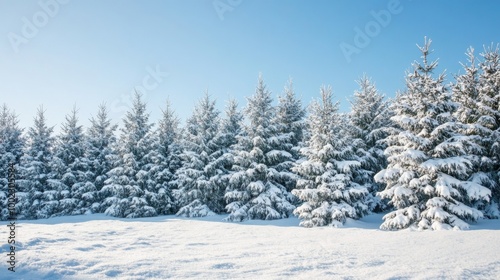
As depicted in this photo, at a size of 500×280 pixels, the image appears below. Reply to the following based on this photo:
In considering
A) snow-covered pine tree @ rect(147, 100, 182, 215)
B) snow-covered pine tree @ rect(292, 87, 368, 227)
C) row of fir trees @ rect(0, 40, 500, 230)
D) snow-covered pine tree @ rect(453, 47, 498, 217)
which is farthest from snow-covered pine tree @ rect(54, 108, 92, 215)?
snow-covered pine tree @ rect(453, 47, 498, 217)

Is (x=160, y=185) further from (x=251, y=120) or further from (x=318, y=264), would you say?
(x=318, y=264)

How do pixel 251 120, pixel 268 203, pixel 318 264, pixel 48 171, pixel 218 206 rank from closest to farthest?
pixel 318 264 < pixel 268 203 < pixel 251 120 < pixel 218 206 < pixel 48 171

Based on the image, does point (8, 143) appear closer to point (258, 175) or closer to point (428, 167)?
point (258, 175)

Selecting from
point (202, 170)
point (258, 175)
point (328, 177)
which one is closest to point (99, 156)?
point (202, 170)

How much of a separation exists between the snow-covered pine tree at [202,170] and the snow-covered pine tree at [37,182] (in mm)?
13274

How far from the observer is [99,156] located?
32.0m

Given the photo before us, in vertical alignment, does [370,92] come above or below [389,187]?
above

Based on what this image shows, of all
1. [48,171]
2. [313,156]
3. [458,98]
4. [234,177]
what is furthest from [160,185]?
[458,98]

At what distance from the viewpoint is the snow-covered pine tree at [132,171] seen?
85.7 feet

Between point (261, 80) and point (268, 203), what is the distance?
10244 mm

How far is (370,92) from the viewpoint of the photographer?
24578mm

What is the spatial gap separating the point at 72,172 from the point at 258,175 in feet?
Result: 67.7

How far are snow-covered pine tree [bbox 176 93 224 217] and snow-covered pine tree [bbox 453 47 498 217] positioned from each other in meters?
17.5

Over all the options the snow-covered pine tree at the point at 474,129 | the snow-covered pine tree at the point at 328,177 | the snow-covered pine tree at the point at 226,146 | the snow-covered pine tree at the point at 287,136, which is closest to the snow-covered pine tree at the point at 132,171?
the snow-covered pine tree at the point at 226,146
